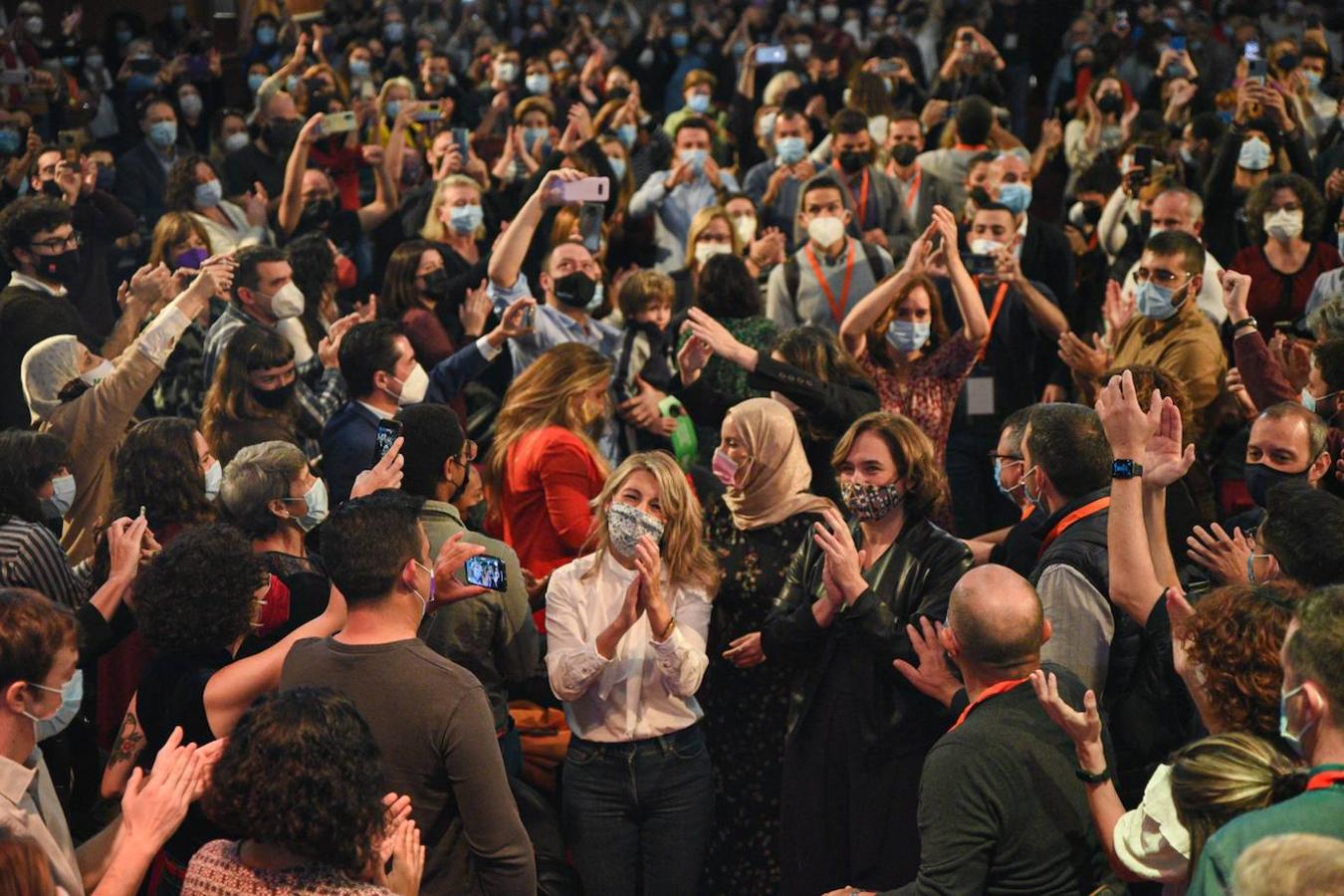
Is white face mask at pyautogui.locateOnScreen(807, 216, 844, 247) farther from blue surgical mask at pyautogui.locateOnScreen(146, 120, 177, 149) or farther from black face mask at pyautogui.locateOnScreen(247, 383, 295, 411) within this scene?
blue surgical mask at pyautogui.locateOnScreen(146, 120, 177, 149)

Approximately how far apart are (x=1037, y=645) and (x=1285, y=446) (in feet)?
5.25

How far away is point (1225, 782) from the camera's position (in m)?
2.64

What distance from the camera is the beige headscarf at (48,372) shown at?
5.48 meters

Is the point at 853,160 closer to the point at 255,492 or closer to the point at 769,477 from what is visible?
the point at 769,477

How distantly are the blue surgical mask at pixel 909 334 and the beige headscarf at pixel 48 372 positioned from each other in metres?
3.06

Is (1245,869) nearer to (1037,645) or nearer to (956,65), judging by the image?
(1037,645)

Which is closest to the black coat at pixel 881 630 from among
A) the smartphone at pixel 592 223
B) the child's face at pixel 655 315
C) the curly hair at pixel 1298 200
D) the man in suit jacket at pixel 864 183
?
the child's face at pixel 655 315

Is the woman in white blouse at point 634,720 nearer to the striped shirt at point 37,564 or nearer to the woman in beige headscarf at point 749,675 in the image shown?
the woman in beige headscarf at point 749,675

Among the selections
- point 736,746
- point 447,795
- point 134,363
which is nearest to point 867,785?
point 736,746

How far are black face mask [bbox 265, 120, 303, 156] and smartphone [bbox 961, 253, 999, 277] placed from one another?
499cm

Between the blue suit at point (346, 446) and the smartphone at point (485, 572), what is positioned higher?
the smartphone at point (485, 572)

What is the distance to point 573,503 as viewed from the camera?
4.98 metres

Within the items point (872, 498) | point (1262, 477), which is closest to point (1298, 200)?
point (1262, 477)

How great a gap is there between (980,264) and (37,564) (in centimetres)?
418
